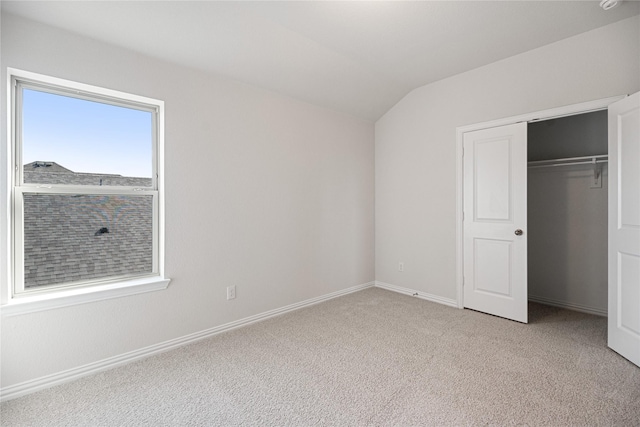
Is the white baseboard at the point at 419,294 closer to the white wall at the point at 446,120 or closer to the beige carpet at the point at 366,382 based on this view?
the white wall at the point at 446,120

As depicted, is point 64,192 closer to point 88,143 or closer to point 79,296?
point 88,143

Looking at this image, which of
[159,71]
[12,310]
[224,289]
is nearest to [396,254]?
[224,289]

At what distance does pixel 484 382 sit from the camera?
1.96 meters

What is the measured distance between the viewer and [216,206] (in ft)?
9.01

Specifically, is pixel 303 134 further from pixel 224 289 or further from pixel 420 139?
pixel 224 289

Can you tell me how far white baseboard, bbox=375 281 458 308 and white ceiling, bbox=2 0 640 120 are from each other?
8.61ft

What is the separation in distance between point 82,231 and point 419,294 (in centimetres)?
353

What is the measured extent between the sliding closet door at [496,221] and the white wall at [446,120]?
18cm

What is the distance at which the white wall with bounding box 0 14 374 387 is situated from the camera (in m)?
1.98

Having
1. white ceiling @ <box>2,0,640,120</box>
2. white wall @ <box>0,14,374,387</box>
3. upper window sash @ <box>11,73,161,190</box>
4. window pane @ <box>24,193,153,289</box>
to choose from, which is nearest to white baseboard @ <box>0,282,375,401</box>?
white wall @ <box>0,14,374,387</box>

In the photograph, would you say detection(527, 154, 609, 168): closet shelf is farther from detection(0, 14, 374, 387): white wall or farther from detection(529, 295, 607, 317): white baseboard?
detection(0, 14, 374, 387): white wall

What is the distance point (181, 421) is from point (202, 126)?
219cm

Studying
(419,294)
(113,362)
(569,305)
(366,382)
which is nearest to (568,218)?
(569,305)

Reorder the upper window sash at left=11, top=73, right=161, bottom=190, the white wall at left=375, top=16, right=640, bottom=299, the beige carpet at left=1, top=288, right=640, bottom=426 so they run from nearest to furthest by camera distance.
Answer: the beige carpet at left=1, top=288, right=640, bottom=426
the upper window sash at left=11, top=73, right=161, bottom=190
the white wall at left=375, top=16, right=640, bottom=299
